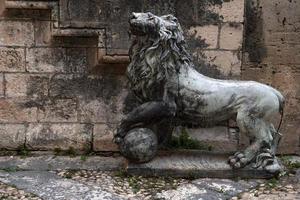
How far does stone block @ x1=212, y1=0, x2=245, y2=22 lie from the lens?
5148mm

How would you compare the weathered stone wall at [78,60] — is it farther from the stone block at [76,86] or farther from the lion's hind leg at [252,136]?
the lion's hind leg at [252,136]

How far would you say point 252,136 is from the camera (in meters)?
4.57

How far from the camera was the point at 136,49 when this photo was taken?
449cm

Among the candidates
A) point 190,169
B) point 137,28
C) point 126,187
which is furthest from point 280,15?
point 126,187

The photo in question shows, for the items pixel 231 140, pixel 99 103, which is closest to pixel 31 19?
pixel 99 103

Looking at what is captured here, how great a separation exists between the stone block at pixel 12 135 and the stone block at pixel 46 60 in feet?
1.98

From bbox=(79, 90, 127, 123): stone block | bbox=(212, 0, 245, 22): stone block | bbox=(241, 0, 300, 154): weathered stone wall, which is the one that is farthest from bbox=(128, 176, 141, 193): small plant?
bbox=(212, 0, 245, 22): stone block

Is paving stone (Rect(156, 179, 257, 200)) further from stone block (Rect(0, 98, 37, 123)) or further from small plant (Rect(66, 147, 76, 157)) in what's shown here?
stone block (Rect(0, 98, 37, 123))

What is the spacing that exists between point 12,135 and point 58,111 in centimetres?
53

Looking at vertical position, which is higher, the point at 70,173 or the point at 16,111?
the point at 16,111

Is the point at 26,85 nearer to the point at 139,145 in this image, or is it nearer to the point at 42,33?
the point at 42,33

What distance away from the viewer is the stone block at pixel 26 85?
523cm

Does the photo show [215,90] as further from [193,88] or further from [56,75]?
[56,75]

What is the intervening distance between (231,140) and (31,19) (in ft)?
7.64
